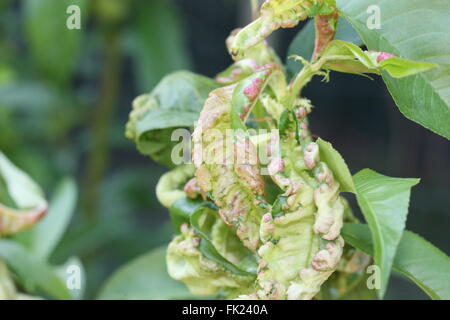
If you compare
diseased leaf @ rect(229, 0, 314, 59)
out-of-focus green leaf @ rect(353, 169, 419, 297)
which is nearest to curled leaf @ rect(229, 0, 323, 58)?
diseased leaf @ rect(229, 0, 314, 59)

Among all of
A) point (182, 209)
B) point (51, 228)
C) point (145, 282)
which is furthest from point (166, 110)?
point (51, 228)

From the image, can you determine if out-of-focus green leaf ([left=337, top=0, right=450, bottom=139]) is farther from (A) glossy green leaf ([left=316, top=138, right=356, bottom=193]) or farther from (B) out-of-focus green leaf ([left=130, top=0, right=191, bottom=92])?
(B) out-of-focus green leaf ([left=130, top=0, right=191, bottom=92])

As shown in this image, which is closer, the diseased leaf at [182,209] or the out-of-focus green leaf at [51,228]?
the diseased leaf at [182,209]

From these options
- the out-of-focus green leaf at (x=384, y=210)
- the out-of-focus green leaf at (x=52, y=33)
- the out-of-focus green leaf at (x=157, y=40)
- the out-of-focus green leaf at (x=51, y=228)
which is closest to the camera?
the out-of-focus green leaf at (x=384, y=210)

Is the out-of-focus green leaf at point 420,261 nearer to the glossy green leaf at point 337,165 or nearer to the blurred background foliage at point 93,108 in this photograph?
the glossy green leaf at point 337,165

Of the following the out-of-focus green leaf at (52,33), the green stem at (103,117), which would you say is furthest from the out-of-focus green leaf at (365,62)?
the green stem at (103,117)
